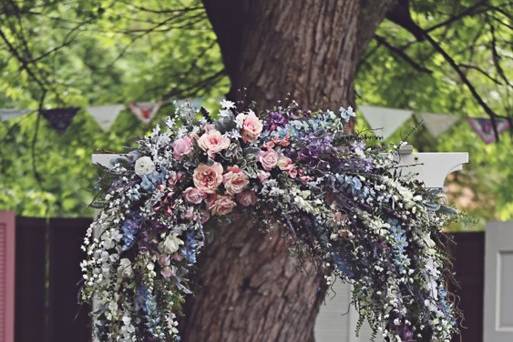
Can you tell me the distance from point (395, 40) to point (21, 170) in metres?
4.89

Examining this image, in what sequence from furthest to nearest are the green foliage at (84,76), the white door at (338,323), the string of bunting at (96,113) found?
the green foliage at (84,76) → the string of bunting at (96,113) → the white door at (338,323)

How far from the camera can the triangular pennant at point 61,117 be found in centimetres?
999

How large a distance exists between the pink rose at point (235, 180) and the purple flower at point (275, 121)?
0.23 m

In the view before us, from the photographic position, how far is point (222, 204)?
447 cm

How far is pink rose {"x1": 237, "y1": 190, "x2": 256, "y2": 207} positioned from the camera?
14.8 feet

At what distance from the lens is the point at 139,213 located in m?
4.43

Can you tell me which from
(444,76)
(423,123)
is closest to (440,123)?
(423,123)

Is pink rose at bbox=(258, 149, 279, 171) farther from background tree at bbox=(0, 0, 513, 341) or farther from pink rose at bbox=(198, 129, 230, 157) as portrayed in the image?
background tree at bbox=(0, 0, 513, 341)

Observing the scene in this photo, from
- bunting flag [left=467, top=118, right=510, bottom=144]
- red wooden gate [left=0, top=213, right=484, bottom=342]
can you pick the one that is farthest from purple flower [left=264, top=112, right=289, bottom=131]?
bunting flag [left=467, top=118, right=510, bottom=144]

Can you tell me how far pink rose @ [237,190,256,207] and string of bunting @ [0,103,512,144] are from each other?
498cm

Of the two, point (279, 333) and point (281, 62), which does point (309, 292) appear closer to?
point (279, 333)

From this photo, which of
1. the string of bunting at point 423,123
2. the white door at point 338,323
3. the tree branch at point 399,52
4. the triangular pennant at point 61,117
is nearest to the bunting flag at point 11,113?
the triangular pennant at point 61,117

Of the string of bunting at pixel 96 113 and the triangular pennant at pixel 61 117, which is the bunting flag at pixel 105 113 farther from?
the triangular pennant at pixel 61 117

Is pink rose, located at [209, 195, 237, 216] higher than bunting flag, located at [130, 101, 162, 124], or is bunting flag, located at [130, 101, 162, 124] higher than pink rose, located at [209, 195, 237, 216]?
bunting flag, located at [130, 101, 162, 124]
